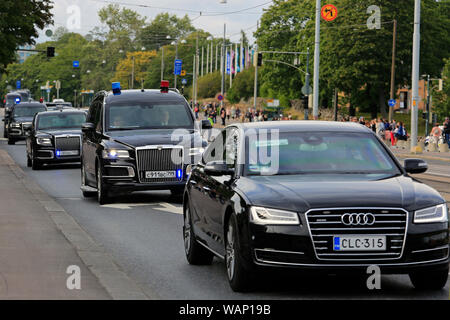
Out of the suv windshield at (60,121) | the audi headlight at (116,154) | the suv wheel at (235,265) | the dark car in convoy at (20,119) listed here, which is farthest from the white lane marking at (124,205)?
the dark car in convoy at (20,119)

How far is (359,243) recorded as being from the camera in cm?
782

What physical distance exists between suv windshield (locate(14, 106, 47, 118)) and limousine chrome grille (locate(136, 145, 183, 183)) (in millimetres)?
31441

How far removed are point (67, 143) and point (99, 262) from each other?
731 inches

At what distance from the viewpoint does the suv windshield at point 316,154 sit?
897cm

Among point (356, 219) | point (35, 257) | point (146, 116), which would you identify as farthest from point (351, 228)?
point (146, 116)

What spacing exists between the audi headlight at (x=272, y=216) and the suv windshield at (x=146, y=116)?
1038 centimetres

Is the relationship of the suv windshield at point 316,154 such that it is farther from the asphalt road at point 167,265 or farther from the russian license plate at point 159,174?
the russian license plate at point 159,174

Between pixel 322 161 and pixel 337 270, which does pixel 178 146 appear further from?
pixel 337 270

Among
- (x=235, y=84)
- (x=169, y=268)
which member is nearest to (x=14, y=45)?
(x=169, y=268)

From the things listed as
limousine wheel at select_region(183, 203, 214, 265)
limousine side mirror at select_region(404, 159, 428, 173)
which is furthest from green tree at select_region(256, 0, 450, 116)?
limousine side mirror at select_region(404, 159, 428, 173)

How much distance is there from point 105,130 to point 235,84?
4529 inches

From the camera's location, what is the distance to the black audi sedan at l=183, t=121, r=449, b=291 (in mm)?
7852

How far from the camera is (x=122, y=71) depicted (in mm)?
178750

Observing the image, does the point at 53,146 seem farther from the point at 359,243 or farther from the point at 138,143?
the point at 359,243
